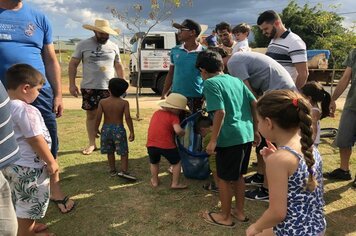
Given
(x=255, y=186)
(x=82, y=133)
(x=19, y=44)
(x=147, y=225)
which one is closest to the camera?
(x=19, y=44)

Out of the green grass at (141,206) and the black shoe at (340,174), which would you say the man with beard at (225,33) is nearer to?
the green grass at (141,206)

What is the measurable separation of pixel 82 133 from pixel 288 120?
16.9ft

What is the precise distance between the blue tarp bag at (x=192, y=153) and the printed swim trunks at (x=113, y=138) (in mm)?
656

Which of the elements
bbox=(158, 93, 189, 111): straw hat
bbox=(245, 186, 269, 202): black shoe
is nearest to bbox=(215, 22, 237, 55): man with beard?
bbox=(158, 93, 189, 111): straw hat

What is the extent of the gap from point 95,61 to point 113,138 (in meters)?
1.37

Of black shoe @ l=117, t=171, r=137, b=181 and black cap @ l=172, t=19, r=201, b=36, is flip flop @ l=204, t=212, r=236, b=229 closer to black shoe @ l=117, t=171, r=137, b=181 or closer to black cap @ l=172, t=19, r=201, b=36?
black shoe @ l=117, t=171, r=137, b=181

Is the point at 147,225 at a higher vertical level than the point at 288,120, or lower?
lower

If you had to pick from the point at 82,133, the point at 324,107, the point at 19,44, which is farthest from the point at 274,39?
the point at 82,133

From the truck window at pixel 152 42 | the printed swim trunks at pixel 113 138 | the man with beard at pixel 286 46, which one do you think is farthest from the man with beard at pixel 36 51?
the truck window at pixel 152 42

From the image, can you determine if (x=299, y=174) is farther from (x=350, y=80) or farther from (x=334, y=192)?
(x=350, y=80)

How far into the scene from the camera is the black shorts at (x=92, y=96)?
16.3ft

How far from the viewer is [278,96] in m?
1.82

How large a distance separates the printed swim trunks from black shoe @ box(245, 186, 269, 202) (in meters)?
1.47

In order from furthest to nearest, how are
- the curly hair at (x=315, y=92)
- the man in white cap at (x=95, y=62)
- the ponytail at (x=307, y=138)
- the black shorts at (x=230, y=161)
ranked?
1. the man in white cap at (x=95, y=62)
2. the curly hair at (x=315, y=92)
3. the black shorts at (x=230, y=161)
4. the ponytail at (x=307, y=138)
